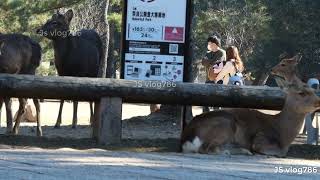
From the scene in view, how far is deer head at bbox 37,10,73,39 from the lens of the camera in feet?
45.0

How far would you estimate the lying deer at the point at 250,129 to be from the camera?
34.3 ft

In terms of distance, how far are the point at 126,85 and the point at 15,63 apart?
7.46ft

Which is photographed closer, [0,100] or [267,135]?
[267,135]

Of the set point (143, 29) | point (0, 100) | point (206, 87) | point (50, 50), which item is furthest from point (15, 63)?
point (50, 50)

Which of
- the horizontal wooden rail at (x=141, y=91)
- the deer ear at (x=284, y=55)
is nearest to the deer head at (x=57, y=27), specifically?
the horizontal wooden rail at (x=141, y=91)

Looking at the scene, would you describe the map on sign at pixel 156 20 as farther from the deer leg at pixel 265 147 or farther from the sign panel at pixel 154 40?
the deer leg at pixel 265 147

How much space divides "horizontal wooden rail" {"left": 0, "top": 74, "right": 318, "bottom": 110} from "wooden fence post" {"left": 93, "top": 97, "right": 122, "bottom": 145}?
0.35ft

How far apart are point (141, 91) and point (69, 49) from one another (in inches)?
146

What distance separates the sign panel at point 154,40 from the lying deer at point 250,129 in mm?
1453

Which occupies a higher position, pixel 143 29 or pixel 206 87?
pixel 143 29

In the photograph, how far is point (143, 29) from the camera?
1190 centimetres

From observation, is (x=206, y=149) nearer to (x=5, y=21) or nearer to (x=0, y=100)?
(x=0, y=100)

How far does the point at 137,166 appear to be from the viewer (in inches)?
337

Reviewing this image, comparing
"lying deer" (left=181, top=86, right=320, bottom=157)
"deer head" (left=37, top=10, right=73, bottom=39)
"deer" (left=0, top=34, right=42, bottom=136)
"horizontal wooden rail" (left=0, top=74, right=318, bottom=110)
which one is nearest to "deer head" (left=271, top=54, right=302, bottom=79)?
"horizontal wooden rail" (left=0, top=74, right=318, bottom=110)
